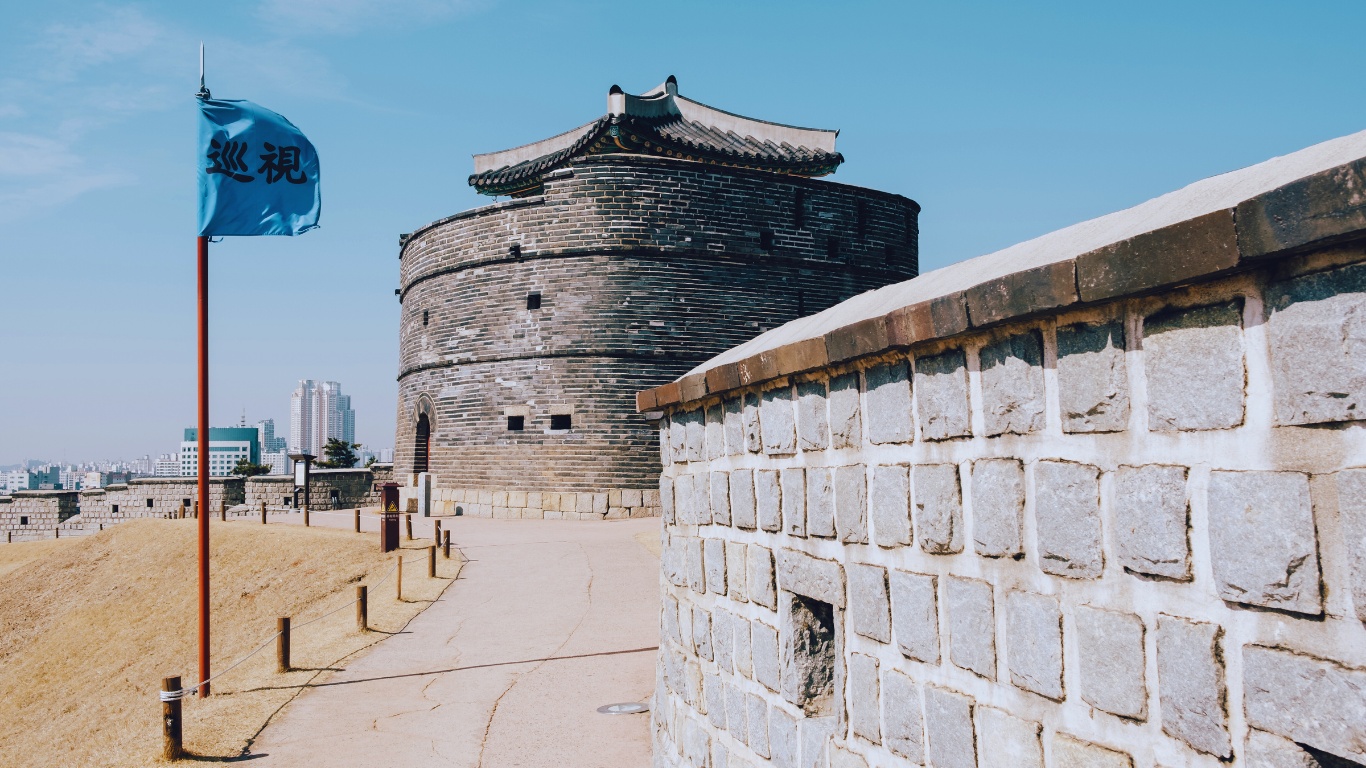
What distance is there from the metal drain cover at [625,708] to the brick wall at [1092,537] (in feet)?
11.9

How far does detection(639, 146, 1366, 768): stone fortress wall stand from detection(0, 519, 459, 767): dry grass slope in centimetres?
530

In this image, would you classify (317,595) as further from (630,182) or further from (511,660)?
(630,182)

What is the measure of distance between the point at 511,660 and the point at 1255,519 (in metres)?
8.07

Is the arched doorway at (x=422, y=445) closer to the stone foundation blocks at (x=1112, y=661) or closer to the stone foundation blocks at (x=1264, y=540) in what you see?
the stone foundation blocks at (x=1112, y=661)

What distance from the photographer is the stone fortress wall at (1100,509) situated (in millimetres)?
1845

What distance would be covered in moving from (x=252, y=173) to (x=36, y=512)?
96.2ft

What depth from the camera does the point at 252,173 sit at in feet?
30.2

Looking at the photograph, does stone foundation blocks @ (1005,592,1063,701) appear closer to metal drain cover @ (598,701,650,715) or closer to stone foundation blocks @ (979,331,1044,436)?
stone foundation blocks @ (979,331,1044,436)

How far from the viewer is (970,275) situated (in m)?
3.06

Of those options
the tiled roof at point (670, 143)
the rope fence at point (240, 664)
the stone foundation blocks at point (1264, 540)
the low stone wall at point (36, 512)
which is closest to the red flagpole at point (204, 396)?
the rope fence at point (240, 664)

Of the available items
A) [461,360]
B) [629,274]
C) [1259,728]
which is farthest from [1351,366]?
[461,360]

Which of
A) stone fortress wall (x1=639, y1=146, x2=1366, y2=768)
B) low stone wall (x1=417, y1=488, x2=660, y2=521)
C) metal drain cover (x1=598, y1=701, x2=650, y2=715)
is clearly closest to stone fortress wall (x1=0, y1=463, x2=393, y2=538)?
low stone wall (x1=417, y1=488, x2=660, y2=521)

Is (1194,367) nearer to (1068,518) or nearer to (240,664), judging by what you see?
(1068,518)

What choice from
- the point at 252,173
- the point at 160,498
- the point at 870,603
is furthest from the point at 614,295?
the point at 870,603
